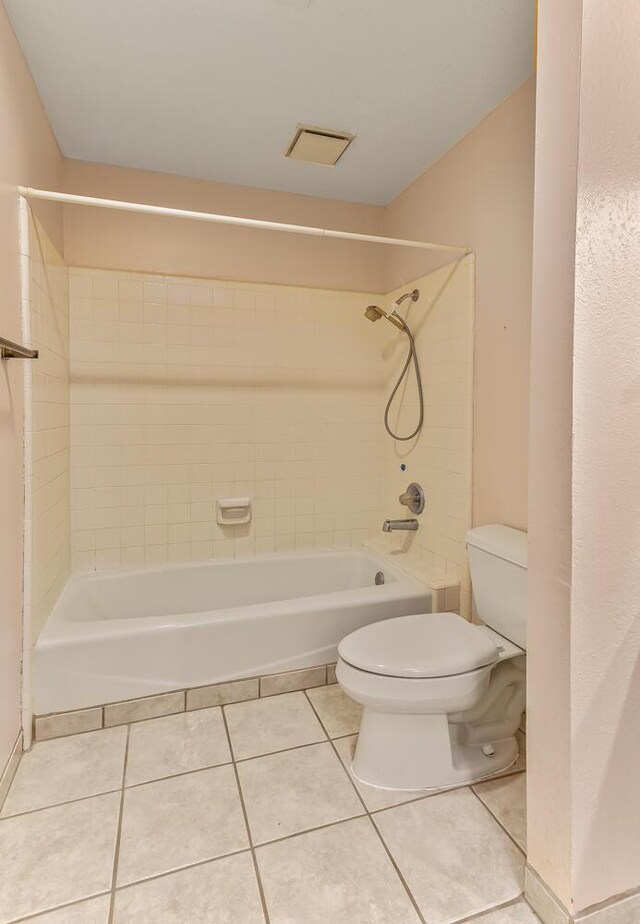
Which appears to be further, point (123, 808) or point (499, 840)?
point (123, 808)

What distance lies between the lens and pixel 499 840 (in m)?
1.31

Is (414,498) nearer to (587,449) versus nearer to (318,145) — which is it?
(587,449)

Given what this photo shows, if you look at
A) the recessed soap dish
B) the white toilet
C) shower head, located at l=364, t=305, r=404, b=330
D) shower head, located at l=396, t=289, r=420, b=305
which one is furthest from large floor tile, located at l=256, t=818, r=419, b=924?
shower head, located at l=396, t=289, r=420, b=305

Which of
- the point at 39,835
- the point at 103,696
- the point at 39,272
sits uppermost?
the point at 39,272

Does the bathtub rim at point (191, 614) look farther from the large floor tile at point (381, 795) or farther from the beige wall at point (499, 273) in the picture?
the large floor tile at point (381, 795)

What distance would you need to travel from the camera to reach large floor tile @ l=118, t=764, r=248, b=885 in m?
1.24

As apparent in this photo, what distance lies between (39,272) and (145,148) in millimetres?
837

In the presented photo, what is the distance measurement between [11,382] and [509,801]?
196cm

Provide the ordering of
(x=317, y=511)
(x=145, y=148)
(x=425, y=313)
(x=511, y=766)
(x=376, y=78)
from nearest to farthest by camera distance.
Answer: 1. (x=511, y=766)
2. (x=376, y=78)
3. (x=145, y=148)
4. (x=425, y=313)
5. (x=317, y=511)

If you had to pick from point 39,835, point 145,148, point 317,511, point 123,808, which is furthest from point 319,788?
point 145,148

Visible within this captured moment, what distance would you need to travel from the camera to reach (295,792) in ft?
4.83

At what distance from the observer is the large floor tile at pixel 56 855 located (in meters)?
1.15

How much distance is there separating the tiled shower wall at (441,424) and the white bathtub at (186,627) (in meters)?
0.19

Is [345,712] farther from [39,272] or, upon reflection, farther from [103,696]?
[39,272]
